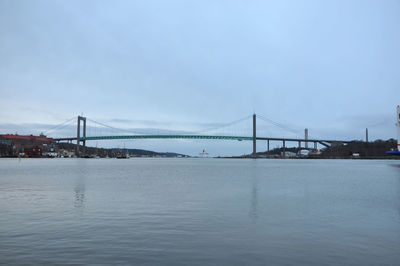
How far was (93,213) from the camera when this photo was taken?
1118cm

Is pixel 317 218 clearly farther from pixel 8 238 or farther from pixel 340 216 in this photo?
pixel 8 238

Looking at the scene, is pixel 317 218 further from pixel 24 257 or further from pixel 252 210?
pixel 24 257

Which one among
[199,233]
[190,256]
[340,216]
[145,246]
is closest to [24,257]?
[145,246]

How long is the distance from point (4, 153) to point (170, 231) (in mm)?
157381

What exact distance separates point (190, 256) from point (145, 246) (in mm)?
1246

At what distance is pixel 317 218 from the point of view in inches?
416

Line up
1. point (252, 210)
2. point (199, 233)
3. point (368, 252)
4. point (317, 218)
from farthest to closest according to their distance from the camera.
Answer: point (252, 210), point (317, 218), point (199, 233), point (368, 252)

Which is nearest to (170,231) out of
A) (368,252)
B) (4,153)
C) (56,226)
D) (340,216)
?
(56,226)

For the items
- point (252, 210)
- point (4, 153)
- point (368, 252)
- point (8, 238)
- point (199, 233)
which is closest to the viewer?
point (368, 252)

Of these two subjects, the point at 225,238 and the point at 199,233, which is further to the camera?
the point at 199,233

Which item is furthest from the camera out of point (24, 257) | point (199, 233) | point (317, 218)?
point (317, 218)

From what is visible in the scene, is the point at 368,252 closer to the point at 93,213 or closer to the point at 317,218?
the point at 317,218

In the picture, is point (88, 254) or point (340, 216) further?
point (340, 216)

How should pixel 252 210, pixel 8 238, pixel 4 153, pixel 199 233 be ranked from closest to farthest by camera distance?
pixel 8 238 → pixel 199 233 → pixel 252 210 → pixel 4 153
